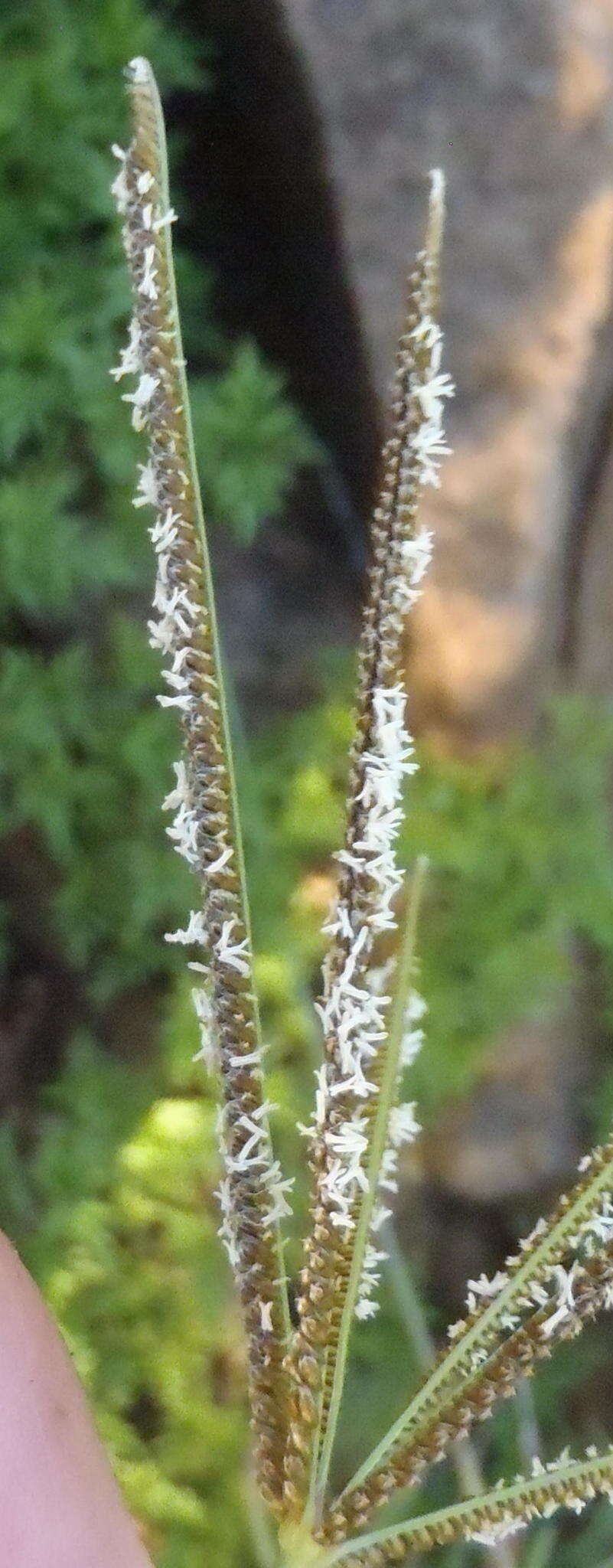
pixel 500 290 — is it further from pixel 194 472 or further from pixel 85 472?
pixel 194 472

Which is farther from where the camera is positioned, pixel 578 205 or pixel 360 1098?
pixel 578 205

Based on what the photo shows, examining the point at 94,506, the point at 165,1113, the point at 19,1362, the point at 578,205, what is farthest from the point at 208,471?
the point at 19,1362

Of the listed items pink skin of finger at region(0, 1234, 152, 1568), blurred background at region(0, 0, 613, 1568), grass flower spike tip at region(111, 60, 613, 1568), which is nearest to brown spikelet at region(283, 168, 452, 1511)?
grass flower spike tip at region(111, 60, 613, 1568)

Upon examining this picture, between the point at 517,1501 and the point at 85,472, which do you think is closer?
the point at 517,1501

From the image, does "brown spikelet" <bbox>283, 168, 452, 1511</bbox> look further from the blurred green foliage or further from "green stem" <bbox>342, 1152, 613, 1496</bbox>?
the blurred green foliage

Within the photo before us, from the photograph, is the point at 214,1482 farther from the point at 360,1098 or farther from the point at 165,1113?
the point at 360,1098

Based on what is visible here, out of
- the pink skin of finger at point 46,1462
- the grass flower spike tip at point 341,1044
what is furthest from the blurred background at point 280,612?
the grass flower spike tip at point 341,1044

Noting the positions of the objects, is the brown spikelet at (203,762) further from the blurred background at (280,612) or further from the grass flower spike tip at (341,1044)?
the blurred background at (280,612)

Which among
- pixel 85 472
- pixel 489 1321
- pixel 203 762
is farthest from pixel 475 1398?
pixel 85 472
